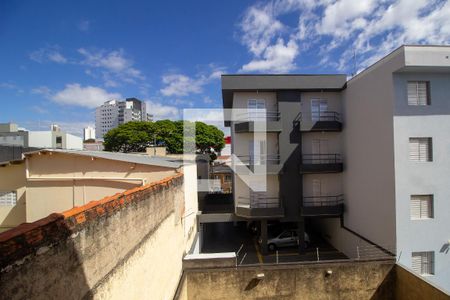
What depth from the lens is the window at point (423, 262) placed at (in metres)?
10.5

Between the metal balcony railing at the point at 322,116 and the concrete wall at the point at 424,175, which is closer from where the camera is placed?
the concrete wall at the point at 424,175

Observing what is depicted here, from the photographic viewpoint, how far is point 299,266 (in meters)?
9.66

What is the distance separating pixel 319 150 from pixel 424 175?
5.15 meters

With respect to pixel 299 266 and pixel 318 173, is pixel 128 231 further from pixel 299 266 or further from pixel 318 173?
pixel 318 173

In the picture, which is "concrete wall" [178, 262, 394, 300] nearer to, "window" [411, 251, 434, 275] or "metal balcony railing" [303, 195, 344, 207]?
"window" [411, 251, 434, 275]

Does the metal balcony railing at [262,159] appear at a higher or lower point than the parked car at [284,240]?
higher

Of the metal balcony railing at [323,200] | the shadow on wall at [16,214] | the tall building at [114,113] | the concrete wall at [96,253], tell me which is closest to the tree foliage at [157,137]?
the metal balcony railing at [323,200]

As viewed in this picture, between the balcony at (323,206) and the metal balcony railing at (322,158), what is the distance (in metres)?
2.09

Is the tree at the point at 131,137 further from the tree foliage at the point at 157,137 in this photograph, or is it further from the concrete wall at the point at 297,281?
the concrete wall at the point at 297,281

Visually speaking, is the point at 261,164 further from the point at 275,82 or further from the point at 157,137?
the point at 157,137

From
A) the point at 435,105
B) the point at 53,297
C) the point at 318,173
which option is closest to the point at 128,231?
the point at 53,297

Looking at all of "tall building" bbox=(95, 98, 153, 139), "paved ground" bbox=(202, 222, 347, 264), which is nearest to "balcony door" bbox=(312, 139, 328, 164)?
"paved ground" bbox=(202, 222, 347, 264)

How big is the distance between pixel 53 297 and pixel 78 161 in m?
8.22

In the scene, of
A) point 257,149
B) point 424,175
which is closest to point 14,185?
point 257,149
